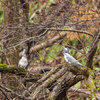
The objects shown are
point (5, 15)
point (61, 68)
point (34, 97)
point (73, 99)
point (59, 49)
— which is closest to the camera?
point (34, 97)

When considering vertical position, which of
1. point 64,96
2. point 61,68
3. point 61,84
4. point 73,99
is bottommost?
point 73,99

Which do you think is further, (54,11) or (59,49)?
(59,49)

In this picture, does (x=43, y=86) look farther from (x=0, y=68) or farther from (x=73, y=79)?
(x=0, y=68)

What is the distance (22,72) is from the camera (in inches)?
141

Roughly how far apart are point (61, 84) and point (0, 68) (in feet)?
4.08

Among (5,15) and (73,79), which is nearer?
(73,79)

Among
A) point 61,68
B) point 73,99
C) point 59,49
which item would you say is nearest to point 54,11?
point 59,49

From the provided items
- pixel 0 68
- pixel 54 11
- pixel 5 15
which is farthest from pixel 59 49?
pixel 0 68

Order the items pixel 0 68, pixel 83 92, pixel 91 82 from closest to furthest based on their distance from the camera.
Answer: pixel 91 82 → pixel 0 68 → pixel 83 92

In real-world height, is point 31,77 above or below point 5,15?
below

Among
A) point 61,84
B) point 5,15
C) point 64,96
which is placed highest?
point 5,15

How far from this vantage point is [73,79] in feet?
11.3

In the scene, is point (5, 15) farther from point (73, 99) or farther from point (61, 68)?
point (73, 99)

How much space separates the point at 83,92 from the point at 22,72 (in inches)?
86.5
